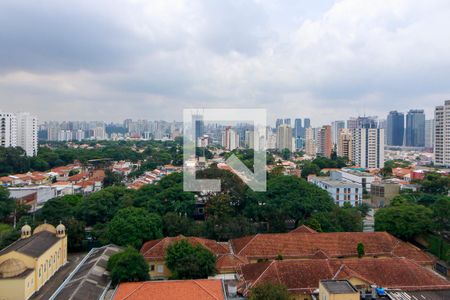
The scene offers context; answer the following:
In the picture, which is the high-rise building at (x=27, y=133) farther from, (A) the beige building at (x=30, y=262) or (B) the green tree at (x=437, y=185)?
(B) the green tree at (x=437, y=185)

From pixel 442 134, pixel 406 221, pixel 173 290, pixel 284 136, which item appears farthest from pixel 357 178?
pixel 284 136

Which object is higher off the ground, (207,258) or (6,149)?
(6,149)

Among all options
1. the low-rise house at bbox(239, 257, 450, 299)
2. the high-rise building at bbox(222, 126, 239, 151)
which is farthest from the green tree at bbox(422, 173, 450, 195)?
the high-rise building at bbox(222, 126, 239, 151)

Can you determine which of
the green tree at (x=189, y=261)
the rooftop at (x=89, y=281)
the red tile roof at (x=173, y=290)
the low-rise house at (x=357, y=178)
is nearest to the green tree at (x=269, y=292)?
the red tile roof at (x=173, y=290)

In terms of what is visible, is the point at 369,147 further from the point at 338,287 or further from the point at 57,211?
the point at 338,287

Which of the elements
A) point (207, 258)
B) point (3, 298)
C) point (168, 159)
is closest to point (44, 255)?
point (3, 298)

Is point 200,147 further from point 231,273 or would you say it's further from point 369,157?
point 231,273

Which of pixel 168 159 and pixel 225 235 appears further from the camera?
pixel 168 159

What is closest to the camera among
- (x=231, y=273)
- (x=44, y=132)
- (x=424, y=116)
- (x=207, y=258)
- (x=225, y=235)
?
(x=207, y=258)
